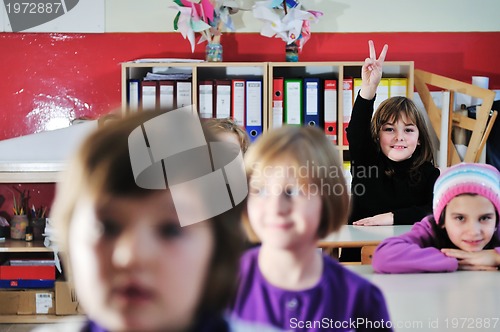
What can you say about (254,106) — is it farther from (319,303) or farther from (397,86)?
(319,303)

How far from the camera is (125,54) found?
3771 millimetres

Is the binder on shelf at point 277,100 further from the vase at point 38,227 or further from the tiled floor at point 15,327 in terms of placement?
the tiled floor at point 15,327

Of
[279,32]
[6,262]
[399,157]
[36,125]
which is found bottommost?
[6,262]

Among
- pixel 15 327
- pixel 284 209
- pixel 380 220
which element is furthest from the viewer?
pixel 15 327

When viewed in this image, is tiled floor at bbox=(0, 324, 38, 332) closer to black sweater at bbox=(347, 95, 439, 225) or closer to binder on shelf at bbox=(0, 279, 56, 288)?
binder on shelf at bbox=(0, 279, 56, 288)

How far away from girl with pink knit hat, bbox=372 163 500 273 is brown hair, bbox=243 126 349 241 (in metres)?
0.38

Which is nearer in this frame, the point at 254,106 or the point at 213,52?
the point at 254,106

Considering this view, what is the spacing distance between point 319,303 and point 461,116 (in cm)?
308

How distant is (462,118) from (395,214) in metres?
2.19

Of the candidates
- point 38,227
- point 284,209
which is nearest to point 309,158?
point 284,209

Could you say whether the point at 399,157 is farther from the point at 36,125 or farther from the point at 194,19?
the point at 36,125

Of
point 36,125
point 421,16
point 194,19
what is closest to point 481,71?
point 421,16

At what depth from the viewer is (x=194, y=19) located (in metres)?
3.38

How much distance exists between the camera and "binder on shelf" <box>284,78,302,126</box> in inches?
129
